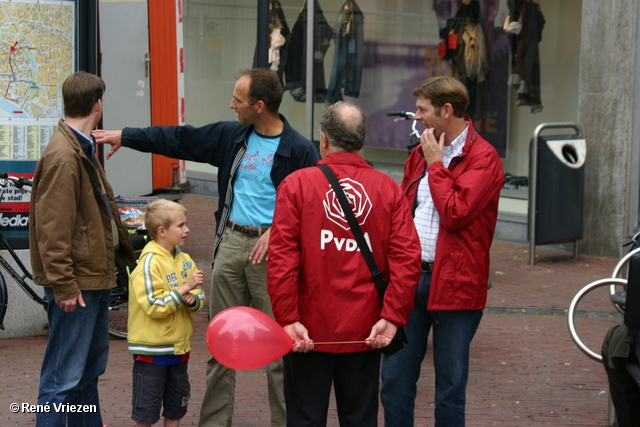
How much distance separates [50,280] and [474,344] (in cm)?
360

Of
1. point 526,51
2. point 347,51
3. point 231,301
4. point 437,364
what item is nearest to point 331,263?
point 437,364

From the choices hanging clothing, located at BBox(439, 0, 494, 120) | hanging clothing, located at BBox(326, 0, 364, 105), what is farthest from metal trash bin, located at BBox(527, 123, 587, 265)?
hanging clothing, located at BBox(326, 0, 364, 105)

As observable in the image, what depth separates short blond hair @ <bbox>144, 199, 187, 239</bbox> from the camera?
4.35 meters

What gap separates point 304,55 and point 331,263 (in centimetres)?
891

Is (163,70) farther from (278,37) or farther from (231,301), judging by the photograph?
(231,301)

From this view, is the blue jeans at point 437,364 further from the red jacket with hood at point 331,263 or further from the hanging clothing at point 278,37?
the hanging clothing at point 278,37

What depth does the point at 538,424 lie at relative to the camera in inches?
199

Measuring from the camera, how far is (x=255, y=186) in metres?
4.58

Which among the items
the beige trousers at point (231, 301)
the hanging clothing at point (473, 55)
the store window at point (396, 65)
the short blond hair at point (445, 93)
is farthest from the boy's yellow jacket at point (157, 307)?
the hanging clothing at point (473, 55)

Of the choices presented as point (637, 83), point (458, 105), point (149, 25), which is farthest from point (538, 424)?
point (149, 25)

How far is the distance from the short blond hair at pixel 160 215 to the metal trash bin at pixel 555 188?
5391 mm

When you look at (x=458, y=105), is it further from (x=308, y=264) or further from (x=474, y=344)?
(x=474, y=344)

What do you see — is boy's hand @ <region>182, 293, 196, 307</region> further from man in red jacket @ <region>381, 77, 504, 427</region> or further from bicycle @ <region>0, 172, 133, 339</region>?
bicycle @ <region>0, 172, 133, 339</region>

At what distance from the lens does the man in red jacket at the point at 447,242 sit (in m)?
3.95
